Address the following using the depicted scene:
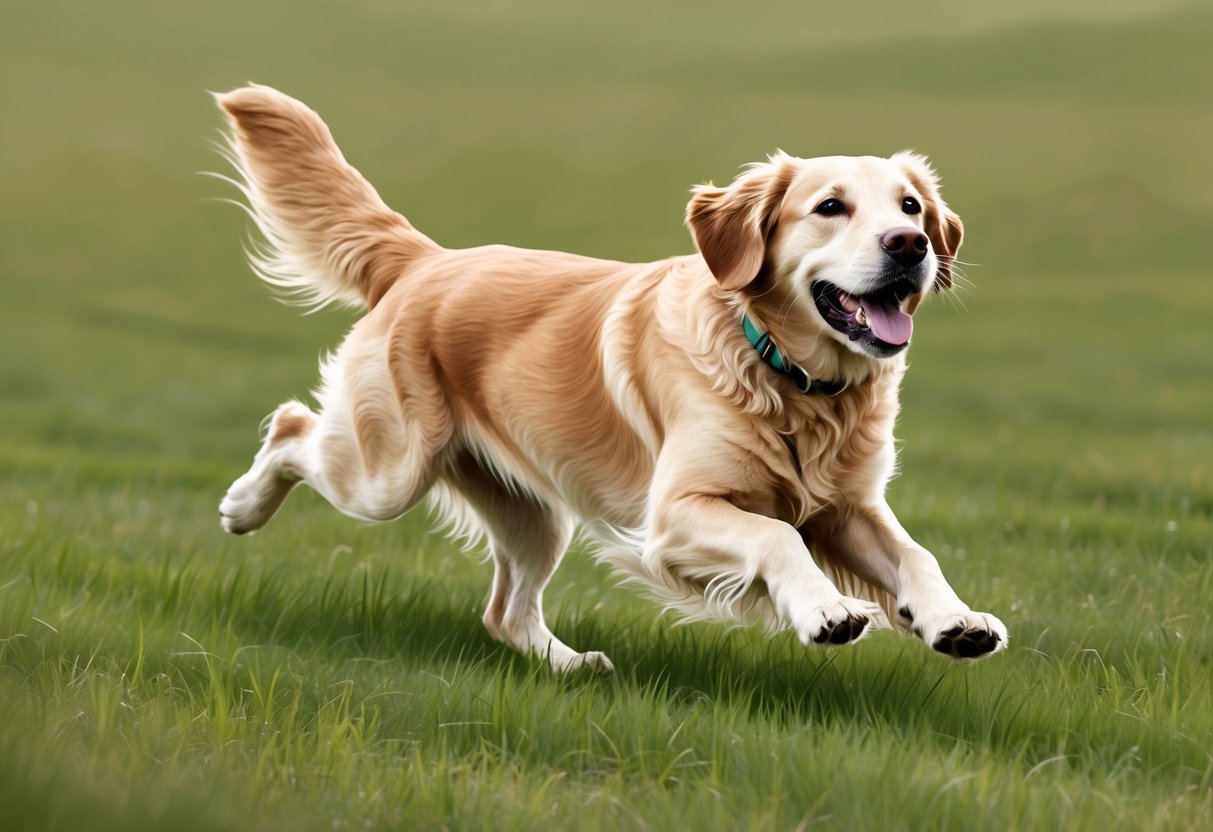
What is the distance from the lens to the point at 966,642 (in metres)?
3.47

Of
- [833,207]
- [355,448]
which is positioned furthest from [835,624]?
[355,448]

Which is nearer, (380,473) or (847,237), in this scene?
(847,237)

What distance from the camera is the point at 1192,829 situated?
2621mm

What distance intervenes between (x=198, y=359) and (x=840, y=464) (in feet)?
33.2

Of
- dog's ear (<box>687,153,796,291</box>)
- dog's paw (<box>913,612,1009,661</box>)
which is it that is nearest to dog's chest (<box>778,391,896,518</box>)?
dog's ear (<box>687,153,796,291</box>)

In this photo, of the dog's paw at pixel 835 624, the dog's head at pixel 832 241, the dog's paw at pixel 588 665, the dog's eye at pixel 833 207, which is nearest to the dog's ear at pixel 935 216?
the dog's head at pixel 832 241

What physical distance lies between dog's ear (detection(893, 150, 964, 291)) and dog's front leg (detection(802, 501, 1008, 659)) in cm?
77

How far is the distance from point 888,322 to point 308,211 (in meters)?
2.42

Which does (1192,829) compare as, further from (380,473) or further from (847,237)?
(380,473)

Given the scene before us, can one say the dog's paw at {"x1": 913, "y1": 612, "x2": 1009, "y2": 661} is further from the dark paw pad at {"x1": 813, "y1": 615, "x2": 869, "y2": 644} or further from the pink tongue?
the pink tongue

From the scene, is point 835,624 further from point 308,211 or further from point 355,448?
point 308,211

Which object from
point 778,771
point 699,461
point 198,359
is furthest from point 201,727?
point 198,359

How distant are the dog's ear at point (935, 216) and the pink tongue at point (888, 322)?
1.28 ft

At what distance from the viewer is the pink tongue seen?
3.86 metres
